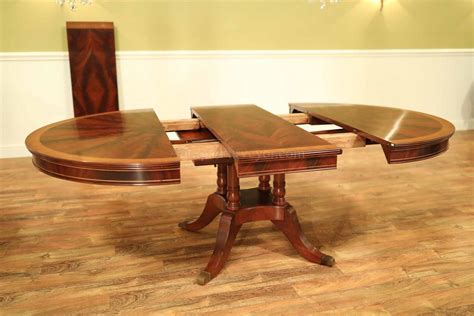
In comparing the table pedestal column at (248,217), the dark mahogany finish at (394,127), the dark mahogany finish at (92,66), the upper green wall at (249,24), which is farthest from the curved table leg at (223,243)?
the upper green wall at (249,24)

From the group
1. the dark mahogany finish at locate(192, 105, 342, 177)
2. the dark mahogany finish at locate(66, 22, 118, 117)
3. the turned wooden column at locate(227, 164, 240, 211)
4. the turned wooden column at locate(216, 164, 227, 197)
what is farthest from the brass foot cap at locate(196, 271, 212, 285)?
the dark mahogany finish at locate(66, 22, 118, 117)

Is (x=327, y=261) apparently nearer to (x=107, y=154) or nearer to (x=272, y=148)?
(x=272, y=148)

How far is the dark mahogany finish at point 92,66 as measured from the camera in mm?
3709

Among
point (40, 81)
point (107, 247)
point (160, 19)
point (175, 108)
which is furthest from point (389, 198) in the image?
point (40, 81)

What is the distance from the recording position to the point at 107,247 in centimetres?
222

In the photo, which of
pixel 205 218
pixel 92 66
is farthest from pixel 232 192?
pixel 92 66

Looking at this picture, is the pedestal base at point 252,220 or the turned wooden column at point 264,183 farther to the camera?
the turned wooden column at point 264,183

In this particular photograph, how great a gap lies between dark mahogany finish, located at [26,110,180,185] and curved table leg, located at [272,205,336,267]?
69cm

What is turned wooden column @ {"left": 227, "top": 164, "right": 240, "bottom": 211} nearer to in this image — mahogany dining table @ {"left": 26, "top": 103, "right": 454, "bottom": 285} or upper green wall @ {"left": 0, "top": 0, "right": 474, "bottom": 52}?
mahogany dining table @ {"left": 26, "top": 103, "right": 454, "bottom": 285}

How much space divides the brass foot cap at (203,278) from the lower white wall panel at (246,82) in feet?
8.16

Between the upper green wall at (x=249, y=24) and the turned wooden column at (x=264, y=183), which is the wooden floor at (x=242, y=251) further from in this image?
the upper green wall at (x=249, y=24)

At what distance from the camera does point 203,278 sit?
1.87 meters

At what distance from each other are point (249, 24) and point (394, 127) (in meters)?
2.59

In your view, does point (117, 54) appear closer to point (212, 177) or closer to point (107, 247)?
point (212, 177)
